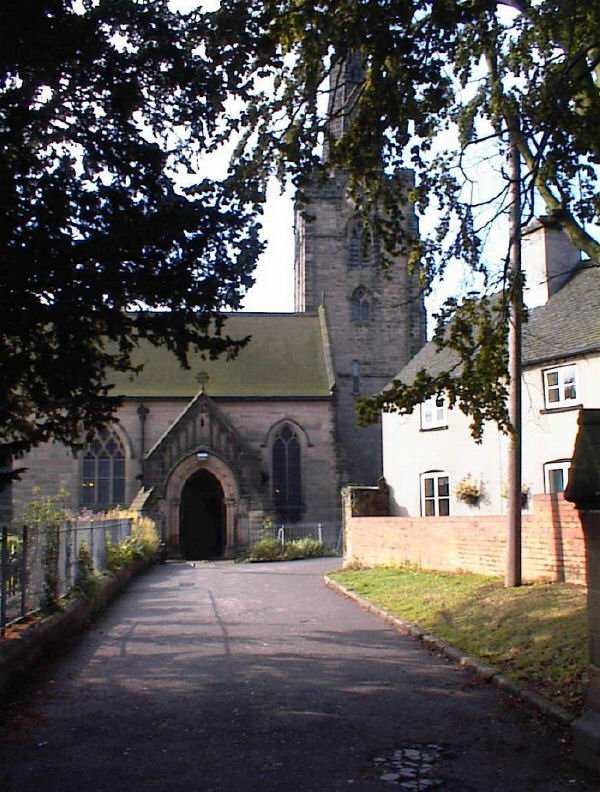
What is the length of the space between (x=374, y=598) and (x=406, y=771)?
10.9 m

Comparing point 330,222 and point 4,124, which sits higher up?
point 330,222

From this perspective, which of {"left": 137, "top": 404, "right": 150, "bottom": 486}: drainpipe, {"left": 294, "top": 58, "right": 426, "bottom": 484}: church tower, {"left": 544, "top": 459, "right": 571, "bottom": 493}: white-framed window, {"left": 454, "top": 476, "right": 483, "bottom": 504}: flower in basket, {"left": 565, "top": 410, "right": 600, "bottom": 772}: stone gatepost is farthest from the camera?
{"left": 294, "top": 58, "right": 426, "bottom": 484}: church tower

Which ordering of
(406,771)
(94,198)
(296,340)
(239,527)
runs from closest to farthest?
(406,771) → (94,198) → (239,527) → (296,340)

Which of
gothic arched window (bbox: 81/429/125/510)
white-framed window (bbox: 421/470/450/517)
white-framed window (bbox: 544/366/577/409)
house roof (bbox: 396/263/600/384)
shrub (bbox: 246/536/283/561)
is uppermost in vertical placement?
house roof (bbox: 396/263/600/384)

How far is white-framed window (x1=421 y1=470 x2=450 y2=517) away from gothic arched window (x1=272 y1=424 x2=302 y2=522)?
1341 cm

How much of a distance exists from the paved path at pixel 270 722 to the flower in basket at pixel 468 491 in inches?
484

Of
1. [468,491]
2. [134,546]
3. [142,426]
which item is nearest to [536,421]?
[468,491]

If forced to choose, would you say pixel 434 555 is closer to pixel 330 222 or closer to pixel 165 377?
pixel 165 377

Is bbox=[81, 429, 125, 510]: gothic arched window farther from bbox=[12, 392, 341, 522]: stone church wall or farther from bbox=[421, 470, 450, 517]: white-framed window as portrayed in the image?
bbox=[421, 470, 450, 517]: white-framed window

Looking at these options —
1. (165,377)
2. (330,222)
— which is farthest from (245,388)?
(330,222)

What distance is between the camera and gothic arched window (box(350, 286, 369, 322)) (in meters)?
49.2

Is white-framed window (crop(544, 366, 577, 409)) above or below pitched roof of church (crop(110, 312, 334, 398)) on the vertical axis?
below

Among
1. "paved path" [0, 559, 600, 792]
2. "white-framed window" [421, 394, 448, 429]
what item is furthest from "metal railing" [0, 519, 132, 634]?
"white-framed window" [421, 394, 448, 429]

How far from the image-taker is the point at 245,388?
42312mm
